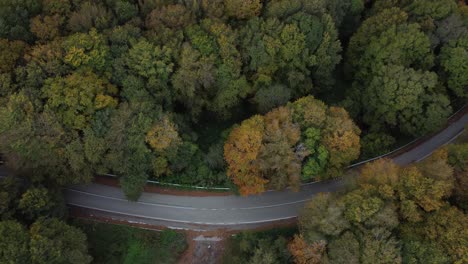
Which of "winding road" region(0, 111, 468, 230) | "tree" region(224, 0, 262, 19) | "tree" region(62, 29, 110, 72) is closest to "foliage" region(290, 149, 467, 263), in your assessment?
"winding road" region(0, 111, 468, 230)

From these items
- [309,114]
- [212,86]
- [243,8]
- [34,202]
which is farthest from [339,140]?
[34,202]

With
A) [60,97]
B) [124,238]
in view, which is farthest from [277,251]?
[60,97]

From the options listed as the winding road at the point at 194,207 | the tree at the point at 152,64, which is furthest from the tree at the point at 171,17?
the winding road at the point at 194,207

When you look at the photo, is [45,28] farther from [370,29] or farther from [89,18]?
[370,29]

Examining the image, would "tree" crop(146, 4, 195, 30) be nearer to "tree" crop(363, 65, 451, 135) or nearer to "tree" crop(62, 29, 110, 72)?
"tree" crop(62, 29, 110, 72)

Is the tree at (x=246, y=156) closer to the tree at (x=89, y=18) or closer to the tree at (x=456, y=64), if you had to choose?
the tree at (x=89, y=18)

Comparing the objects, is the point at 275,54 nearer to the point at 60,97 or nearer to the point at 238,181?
the point at 238,181
